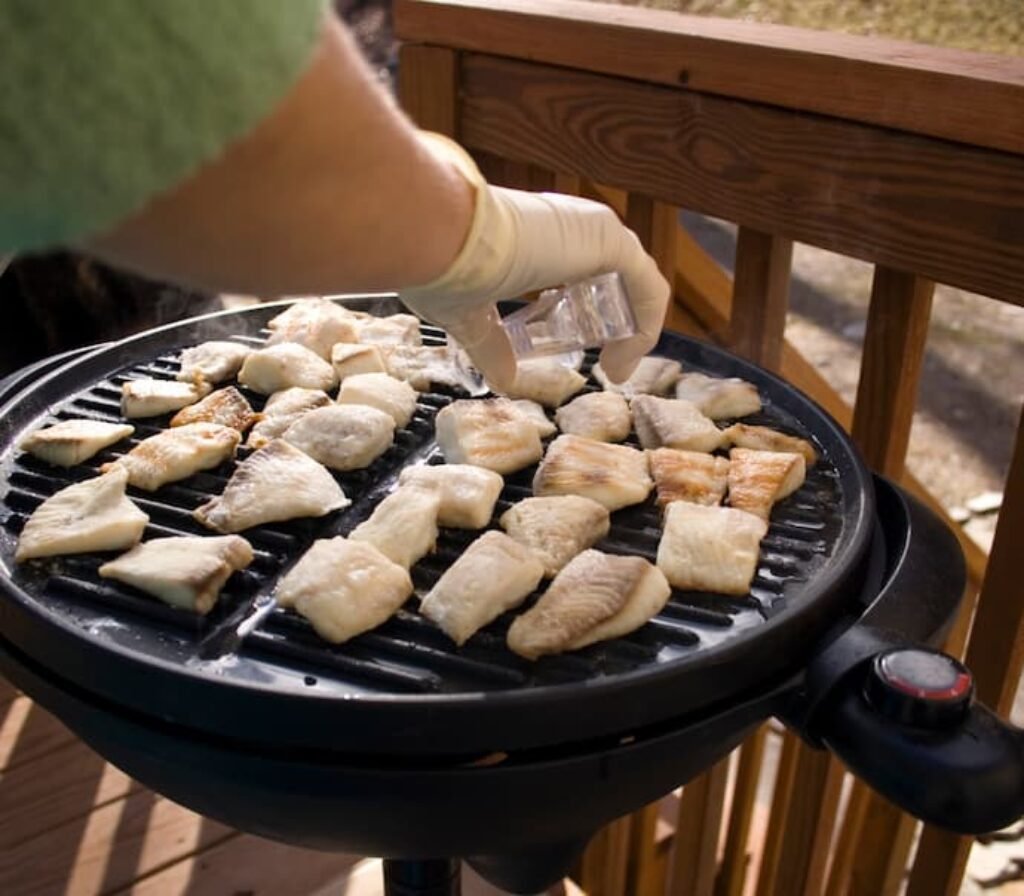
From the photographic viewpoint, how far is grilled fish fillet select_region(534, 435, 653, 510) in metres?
1.27

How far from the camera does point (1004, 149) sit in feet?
4.57

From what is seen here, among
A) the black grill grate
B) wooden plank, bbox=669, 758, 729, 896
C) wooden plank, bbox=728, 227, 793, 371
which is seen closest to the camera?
the black grill grate

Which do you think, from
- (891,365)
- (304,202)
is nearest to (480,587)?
(304,202)

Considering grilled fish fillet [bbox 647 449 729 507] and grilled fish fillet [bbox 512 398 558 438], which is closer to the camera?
grilled fish fillet [bbox 647 449 729 507]

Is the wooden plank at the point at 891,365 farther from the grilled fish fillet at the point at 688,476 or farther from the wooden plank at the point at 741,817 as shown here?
the wooden plank at the point at 741,817

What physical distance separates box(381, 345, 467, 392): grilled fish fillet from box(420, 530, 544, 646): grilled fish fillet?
47 cm

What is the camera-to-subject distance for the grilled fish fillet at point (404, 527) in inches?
45.3

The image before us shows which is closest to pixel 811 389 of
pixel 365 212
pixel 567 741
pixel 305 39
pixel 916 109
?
pixel 916 109

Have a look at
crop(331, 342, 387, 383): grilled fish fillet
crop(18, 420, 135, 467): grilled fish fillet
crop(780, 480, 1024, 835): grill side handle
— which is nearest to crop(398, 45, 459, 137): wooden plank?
crop(331, 342, 387, 383): grilled fish fillet

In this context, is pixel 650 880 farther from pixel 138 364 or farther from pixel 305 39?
pixel 305 39

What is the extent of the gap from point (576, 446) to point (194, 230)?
0.71 m

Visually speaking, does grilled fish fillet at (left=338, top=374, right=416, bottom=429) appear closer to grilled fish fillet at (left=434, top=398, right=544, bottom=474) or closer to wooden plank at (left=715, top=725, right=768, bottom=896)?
grilled fish fillet at (left=434, top=398, right=544, bottom=474)

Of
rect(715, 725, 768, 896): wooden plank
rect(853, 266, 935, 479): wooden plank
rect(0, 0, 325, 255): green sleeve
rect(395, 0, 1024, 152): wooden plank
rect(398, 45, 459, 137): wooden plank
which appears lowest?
rect(715, 725, 768, 896): wooden plank

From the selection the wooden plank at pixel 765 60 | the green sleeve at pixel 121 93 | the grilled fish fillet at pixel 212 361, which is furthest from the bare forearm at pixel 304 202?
the wooden plank at pixel 765 60
